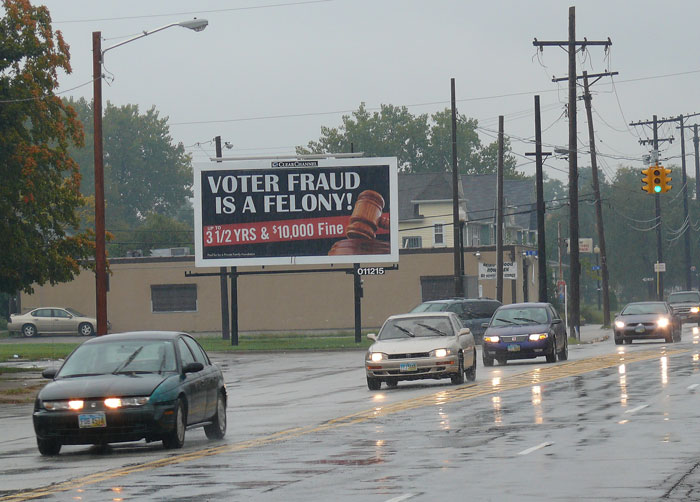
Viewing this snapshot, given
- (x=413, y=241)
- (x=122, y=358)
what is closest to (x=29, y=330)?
(x=413, y=241)

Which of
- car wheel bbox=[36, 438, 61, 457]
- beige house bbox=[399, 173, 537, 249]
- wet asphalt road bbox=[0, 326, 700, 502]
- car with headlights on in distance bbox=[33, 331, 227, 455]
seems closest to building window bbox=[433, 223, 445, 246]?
beige house bbox=[399, 173, 537, 249]

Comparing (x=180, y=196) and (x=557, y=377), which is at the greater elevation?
(x=180, y=196)

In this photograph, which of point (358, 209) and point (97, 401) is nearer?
point (97, 401)

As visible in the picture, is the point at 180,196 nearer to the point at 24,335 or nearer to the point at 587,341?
the point at 24,335

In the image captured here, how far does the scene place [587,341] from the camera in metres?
52.4

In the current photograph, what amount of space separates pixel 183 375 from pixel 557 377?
44.5 feet

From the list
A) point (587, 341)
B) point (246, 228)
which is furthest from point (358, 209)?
point (587, 341)

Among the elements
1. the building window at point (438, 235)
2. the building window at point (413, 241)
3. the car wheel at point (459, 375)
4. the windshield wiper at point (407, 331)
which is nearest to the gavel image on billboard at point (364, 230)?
the windshield wiper at point (407, 331)

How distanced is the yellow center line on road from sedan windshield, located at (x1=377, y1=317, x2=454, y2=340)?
4.46ft

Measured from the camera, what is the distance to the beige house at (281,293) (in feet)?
238

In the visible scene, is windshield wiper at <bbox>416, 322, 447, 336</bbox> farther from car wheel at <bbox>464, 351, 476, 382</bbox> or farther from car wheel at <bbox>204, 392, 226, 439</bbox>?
car wheel at <bbox>204, 392, 226, 439</bbox>

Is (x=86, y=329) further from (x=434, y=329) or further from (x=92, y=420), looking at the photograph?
(x=92, y=420)

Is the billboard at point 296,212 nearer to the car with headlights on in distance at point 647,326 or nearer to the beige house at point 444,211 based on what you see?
the car with headlights on in distance at point 647,326

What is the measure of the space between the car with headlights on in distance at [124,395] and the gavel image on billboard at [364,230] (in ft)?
128
